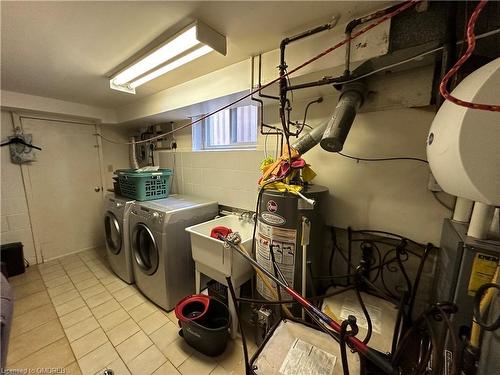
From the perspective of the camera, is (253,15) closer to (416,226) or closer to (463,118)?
(463,118)

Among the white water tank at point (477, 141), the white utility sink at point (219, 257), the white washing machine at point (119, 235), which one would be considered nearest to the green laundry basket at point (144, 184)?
the white washing machine at point (119, 235)

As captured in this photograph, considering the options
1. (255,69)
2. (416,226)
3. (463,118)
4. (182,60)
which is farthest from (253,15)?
(416,226)

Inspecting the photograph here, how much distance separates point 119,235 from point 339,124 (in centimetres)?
243

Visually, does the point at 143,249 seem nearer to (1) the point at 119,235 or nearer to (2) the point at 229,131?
(1) the point at 119,235

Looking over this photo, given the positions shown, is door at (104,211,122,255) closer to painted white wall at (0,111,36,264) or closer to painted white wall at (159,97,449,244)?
painted white wall at (0,111,36,264)

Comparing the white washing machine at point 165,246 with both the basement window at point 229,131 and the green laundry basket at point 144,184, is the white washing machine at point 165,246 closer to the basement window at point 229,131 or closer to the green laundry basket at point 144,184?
the green laundry basket at point 144,184

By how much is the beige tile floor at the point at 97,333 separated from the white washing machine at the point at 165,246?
0.70ft

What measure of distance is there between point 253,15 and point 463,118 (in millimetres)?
1020

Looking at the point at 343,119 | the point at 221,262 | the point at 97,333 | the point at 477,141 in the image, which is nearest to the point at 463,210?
the point at 477,141

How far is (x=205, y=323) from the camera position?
1.59 meters

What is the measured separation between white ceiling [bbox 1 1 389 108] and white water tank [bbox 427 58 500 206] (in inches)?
24.5

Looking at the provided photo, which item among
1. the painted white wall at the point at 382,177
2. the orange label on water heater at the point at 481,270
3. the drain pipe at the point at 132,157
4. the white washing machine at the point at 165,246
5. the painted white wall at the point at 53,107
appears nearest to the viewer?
the orange label on water heater at the point at 481,270

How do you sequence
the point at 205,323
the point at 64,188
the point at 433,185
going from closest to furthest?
the point at 433,185
the point at 205,323
the point at 64,188

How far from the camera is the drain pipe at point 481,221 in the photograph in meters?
0.77
